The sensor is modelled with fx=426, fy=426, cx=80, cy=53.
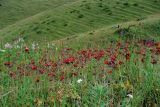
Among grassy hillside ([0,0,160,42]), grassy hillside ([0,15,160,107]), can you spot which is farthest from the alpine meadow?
grassy hillside ([0,0,160,42])

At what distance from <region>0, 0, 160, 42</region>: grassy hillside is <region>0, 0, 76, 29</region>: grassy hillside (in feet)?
24.2

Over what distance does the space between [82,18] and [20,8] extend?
15954 mm

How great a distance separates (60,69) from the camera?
9727 millimetres

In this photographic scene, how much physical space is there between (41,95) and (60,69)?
8.19 feet

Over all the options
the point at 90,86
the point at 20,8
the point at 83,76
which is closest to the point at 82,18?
the point at 20,8

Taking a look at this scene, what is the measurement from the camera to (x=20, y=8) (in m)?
51.3

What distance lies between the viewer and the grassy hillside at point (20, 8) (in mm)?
48375

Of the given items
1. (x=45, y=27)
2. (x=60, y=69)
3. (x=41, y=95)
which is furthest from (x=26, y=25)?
(x=41, y=95)

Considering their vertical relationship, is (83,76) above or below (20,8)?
above

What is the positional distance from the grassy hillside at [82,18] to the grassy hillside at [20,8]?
24.2 ft

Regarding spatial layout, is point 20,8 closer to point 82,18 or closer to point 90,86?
point 82,18

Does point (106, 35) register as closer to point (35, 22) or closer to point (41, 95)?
point (35, 22)

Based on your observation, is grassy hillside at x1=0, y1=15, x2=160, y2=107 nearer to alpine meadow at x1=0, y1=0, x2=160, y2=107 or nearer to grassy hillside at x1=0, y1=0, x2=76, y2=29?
alpine meadow at x1=0, y1=0, x2=160, y2=107

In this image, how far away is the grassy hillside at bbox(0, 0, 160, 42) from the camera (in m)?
35.2
